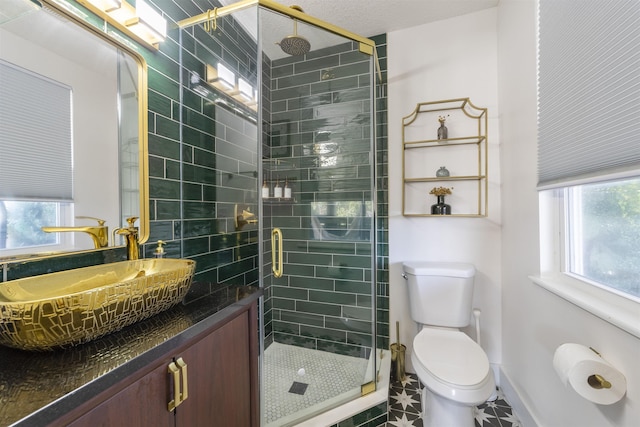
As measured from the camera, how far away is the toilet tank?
1755 millimetres

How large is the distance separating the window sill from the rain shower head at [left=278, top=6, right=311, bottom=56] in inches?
78.6

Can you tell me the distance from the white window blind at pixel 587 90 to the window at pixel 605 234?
11 cm

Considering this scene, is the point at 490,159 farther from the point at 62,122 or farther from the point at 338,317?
the point at 62,122

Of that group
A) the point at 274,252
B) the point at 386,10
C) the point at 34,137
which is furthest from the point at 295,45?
the point at 34,137

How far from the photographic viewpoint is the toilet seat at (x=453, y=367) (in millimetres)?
1191

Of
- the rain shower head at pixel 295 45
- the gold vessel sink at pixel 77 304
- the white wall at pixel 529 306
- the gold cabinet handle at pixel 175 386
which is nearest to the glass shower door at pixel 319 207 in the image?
the rain shower head at pixel 295 45

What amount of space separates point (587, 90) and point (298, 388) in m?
2.10

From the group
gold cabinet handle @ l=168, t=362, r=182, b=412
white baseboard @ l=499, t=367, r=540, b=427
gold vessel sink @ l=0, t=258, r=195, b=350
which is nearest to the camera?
gold vessel sink @ l=0, t=258, r=195, b=350

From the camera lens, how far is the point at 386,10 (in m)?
1.88

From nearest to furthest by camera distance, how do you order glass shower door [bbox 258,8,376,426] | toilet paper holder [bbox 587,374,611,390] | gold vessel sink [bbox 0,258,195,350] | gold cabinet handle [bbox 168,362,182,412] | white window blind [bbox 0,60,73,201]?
gold vessel sink [bbox 0,258,195,350]
gold cabinet handle [bbox 168,362,182,412]
white window blind [bbox 0,60,73,201]
toilet paper holder [bbox 587,374,611,390]
glass shower door [bbox 258,8,376,426]

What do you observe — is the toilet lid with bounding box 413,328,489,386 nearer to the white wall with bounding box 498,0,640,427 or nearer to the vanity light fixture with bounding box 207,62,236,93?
the white wall with bounding box 498,0,640,427

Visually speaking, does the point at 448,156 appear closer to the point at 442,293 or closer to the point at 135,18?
the point at 442,293

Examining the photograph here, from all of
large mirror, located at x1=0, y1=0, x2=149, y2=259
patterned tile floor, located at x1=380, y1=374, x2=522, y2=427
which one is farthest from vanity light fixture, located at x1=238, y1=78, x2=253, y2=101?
patterned tile floor, located at x1=380, y1=374, x2=522, y2=427

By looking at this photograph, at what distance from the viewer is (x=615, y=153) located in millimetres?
858
